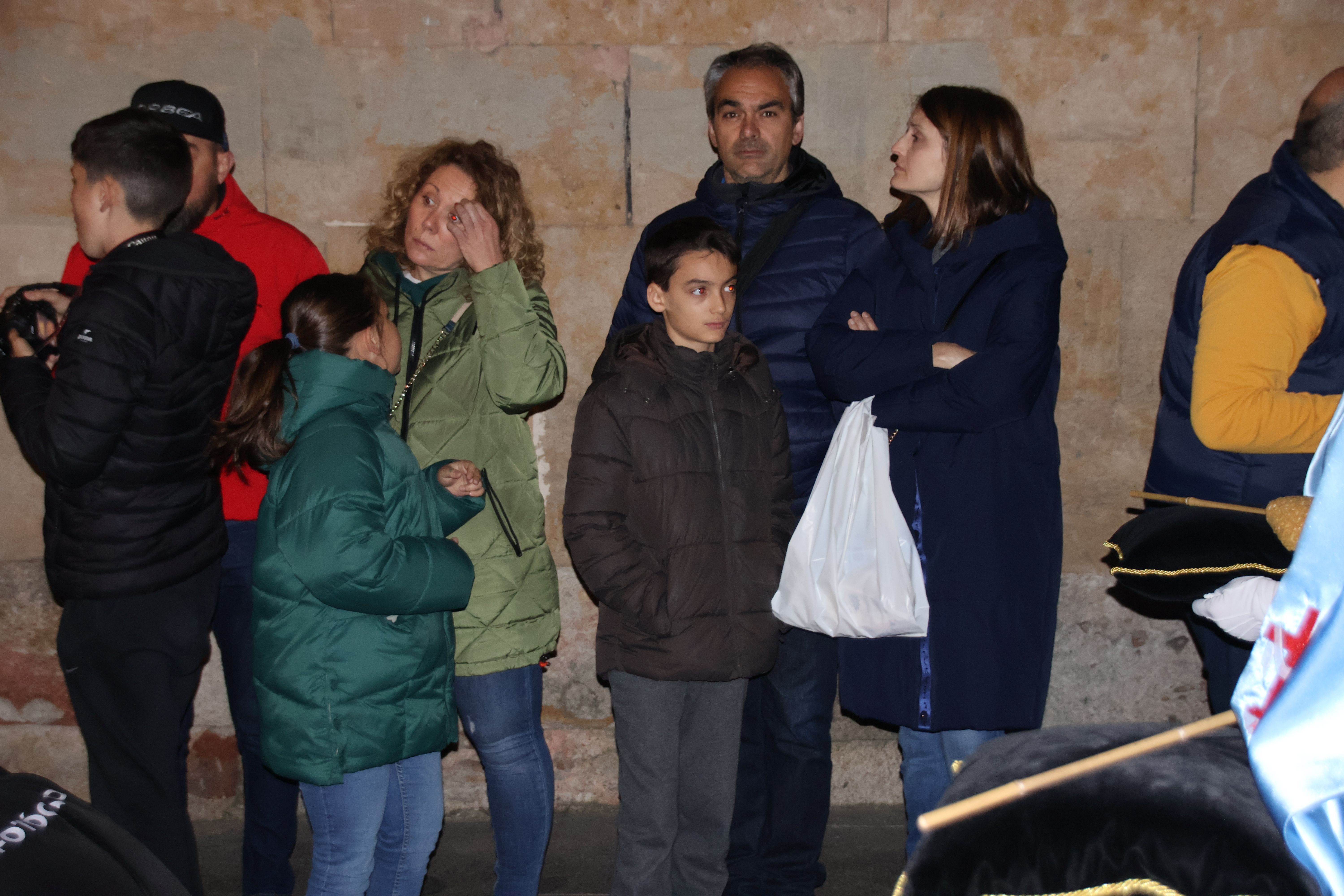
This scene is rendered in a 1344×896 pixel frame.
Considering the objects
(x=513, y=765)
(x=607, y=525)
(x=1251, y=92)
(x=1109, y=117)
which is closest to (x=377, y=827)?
(x=513, y=765)

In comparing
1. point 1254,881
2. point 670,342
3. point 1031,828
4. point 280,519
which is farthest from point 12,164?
point 1254,881

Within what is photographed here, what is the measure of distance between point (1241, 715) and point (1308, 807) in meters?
0.18

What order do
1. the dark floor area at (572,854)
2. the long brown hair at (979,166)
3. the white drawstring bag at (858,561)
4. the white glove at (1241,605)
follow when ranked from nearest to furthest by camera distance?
the white glove at (1241,605)
the white drawstring bag at (858,561)
the long brown hair at (979,166)
the dark floor area at (572,854)

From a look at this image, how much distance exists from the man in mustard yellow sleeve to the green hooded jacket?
185 cm

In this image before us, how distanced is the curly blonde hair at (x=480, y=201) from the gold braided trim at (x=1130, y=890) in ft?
6.94

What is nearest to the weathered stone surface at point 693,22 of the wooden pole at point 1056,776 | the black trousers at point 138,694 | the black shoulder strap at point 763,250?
the black shoulder strap at point 763,250

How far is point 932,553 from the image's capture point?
8.90ft

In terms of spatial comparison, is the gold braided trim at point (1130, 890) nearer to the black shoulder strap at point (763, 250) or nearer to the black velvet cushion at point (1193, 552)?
the black velvet cushion at point (1193, 552)

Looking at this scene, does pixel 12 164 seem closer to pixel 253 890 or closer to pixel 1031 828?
pixel 253 890

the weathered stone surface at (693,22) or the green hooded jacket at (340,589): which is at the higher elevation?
the weathered stone surface at (693,22)

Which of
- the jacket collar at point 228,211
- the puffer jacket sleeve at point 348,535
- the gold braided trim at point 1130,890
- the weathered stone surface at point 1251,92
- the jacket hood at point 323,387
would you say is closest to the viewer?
the gold braided trim at point 1130,890

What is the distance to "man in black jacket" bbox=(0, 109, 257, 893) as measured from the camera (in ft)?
8.41

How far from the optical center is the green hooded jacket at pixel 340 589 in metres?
2.38

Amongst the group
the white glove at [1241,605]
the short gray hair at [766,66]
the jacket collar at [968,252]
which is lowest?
the white glove at [1241,605]
